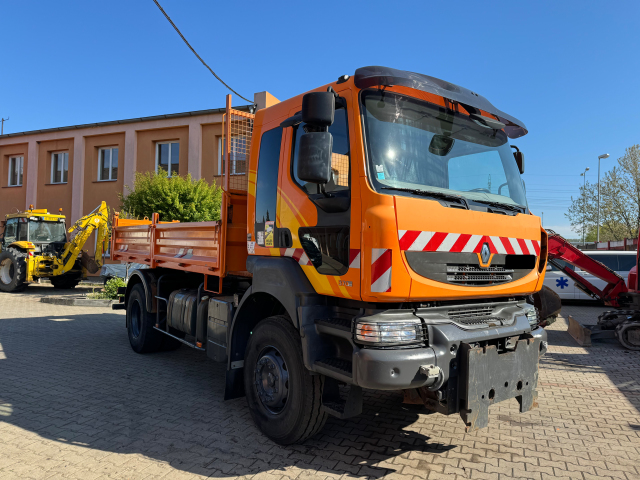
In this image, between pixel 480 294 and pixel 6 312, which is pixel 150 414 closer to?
pixel 480 294

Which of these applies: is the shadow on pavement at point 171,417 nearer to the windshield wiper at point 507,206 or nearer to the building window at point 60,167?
the windshield wiper at point 507,206

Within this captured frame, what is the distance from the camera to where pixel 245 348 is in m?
4.51

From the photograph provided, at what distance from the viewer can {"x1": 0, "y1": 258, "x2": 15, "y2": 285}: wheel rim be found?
16.1 metres

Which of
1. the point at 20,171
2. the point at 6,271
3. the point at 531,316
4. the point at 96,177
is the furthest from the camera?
the point at 20,171

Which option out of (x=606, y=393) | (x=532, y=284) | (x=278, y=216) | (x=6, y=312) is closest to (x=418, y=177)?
(x=278, y=216)

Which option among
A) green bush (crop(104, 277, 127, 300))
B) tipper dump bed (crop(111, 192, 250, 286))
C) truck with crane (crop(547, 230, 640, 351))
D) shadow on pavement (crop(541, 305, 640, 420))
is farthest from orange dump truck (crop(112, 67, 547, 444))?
green bush (crop(104, 277, 127, 300))

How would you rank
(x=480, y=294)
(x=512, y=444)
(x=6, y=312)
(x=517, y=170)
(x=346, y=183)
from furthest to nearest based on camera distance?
(x=6, y=312), (x=517, y=170), (x=512, y=444), (x=480, y=294), (x=346, y=183)

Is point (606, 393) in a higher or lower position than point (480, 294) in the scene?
lower

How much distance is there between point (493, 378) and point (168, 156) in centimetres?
2011

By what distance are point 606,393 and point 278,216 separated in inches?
182

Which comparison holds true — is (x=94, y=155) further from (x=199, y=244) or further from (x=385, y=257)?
(x=385, y=257)

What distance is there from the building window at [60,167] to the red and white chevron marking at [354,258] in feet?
78.9

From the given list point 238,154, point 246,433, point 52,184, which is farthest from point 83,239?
point 246,433

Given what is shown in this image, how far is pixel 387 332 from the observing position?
10.1 ft
